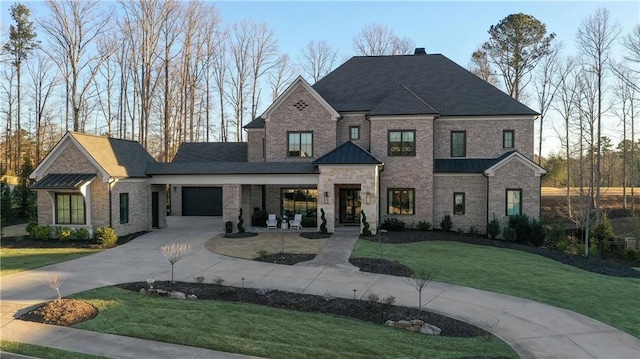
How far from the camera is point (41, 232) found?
19562 mm

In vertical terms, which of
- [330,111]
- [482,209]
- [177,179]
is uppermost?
[330,111]

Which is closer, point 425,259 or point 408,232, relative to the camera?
point 425,259

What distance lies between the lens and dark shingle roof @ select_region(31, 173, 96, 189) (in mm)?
19359


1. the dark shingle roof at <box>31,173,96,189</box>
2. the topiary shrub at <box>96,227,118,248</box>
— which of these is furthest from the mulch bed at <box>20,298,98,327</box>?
the dark shingle roof at <box>31,173,96,189</box>

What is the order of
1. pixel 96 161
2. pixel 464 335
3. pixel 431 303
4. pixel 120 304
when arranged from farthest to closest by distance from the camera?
pixel 96 161 < pixel 431 303 < pixel 120 304 < pixel 464 335

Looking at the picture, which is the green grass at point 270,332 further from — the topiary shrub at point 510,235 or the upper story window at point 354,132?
the upper story window at point 354,132

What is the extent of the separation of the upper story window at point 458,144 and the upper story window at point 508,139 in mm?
2377

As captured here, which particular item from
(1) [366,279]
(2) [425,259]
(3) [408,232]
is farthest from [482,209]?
(1) [366,279]

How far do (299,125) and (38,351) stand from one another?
62.3 ft

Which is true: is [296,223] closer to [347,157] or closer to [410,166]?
[347,157]

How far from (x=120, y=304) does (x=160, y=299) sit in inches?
38.8

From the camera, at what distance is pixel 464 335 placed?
8.52m

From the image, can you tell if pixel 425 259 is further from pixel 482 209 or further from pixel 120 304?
pixel 120 304

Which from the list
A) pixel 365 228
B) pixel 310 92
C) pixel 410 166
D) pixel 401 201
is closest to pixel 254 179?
pixel 310 92
